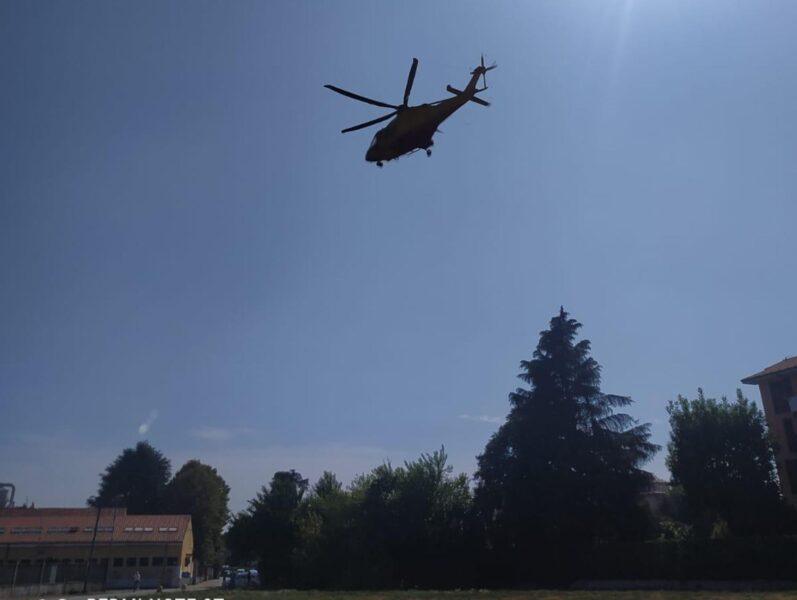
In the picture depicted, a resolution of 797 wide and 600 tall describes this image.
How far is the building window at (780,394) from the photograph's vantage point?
4809 cm

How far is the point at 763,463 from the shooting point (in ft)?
121

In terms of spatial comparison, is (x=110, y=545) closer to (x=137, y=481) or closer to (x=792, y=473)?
(x=137, y=481)

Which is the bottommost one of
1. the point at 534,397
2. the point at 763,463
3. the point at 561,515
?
the point at 561,515

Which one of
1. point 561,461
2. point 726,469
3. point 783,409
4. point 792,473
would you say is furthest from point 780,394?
point 561,461

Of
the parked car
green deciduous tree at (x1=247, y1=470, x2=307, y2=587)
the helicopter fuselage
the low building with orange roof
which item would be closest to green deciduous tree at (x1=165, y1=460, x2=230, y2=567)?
the low building with orange roof

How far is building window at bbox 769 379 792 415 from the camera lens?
1893 inches

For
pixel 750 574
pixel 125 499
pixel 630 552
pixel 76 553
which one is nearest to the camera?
pixel 750 574

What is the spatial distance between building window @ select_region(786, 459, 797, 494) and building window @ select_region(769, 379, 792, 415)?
4251 mm

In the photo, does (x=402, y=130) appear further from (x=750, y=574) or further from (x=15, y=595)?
(x=15, y=595)

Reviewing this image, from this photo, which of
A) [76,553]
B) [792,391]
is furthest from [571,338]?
Result: [76,553]

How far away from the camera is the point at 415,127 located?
1709 cm

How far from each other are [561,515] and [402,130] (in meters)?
25.3

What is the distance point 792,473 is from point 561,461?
20.8 metres

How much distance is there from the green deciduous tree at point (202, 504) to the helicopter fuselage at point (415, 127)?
3078 inches
